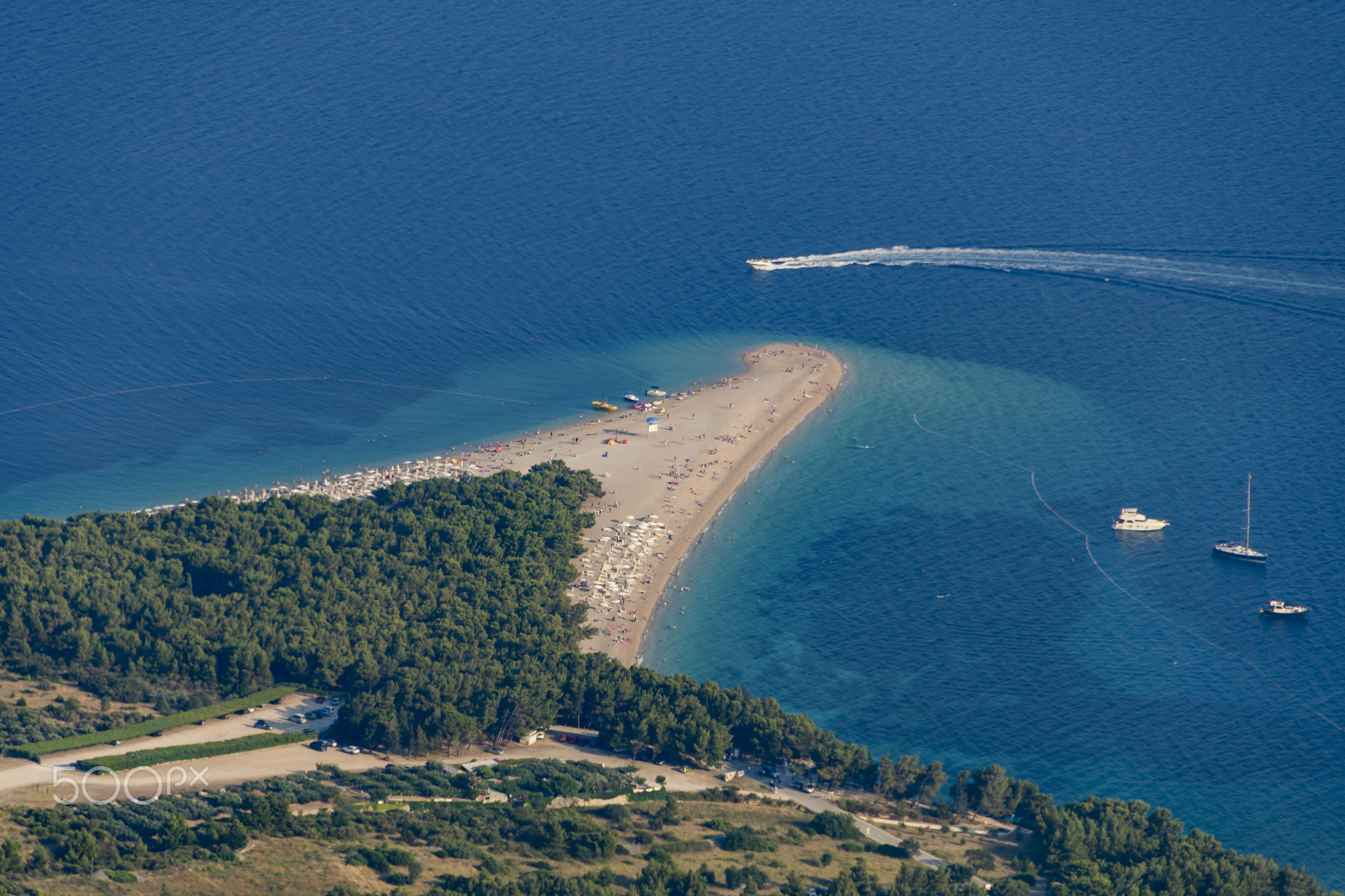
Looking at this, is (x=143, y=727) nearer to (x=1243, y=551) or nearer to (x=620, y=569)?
(x=620, y=569)

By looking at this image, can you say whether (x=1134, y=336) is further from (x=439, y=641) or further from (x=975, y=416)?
(x=439, y=641)

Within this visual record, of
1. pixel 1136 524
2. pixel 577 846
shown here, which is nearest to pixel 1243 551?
pixel 1136 524

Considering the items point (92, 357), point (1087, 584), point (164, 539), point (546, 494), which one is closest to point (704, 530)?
point (546, 494)

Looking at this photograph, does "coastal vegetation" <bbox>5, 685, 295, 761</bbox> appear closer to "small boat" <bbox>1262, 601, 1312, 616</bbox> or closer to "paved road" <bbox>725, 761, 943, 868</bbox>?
"paved road" <bbox>725, 761, 943, 868</bbox>

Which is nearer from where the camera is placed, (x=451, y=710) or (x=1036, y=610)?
(x=451, y=710)

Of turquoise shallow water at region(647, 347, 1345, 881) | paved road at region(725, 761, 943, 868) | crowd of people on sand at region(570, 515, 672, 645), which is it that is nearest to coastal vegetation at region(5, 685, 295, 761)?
crowd of people on sand at region(570, 515, 672, 645)

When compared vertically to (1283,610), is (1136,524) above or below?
above
